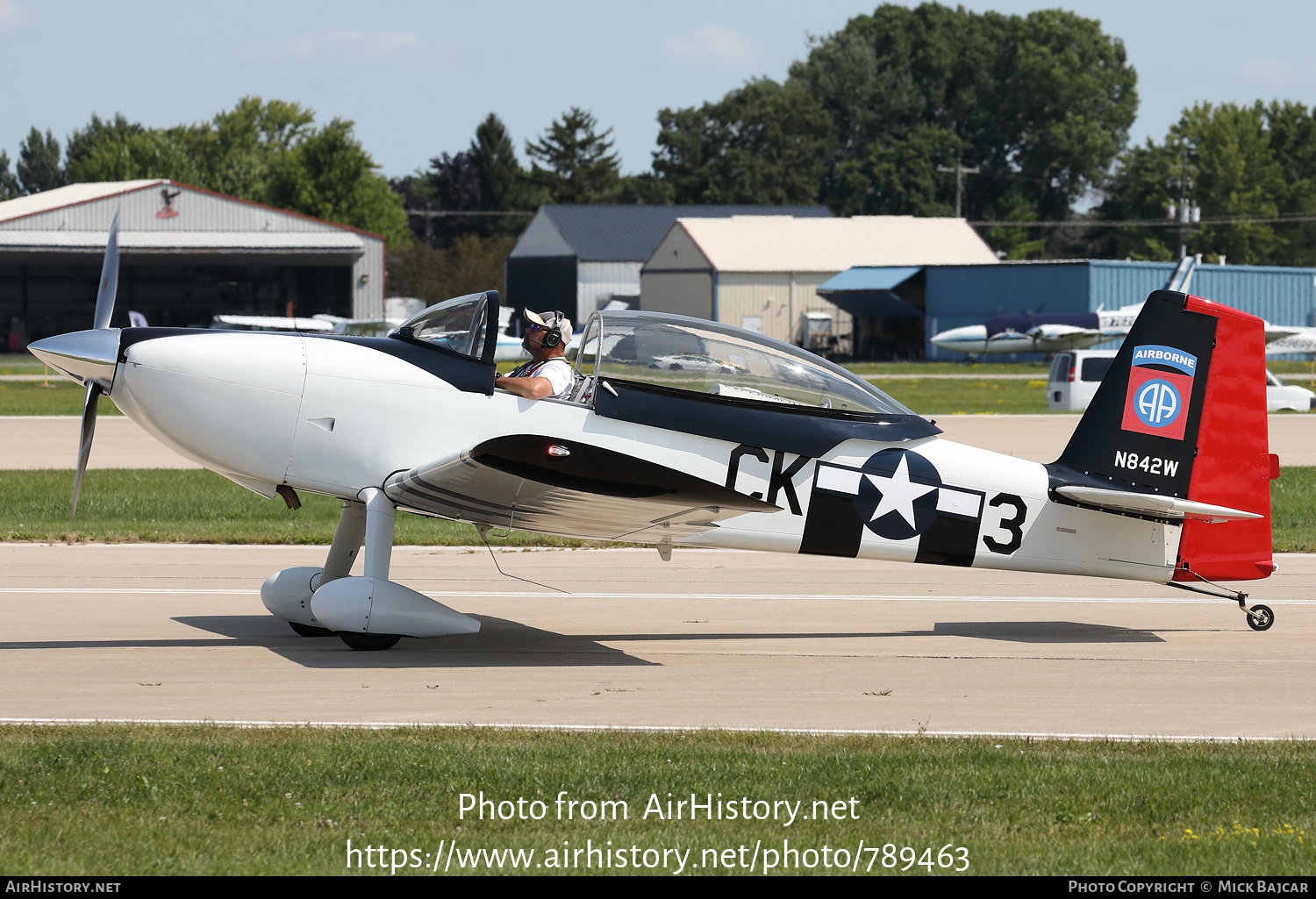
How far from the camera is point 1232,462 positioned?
880cm

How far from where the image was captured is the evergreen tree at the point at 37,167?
184 meters

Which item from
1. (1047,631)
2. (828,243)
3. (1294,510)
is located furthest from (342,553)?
(828,243)

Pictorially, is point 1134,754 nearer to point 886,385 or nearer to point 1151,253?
point 886,385

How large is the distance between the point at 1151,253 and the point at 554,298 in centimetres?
4819

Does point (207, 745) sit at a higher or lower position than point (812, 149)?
lower

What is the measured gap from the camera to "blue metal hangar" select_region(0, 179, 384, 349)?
67.7 meters

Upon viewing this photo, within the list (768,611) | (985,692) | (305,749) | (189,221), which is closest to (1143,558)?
(985,692)

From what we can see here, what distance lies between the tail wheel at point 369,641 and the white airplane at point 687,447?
0.7 inches

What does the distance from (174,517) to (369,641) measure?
277 inches

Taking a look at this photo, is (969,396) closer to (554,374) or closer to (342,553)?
(342,553)

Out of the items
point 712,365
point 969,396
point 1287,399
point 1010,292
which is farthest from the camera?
point 1010,292

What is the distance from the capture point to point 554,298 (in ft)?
274

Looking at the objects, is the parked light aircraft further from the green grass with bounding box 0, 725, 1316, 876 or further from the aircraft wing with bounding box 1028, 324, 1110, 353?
the green grass with bounding box 0, 725, 1316, 876

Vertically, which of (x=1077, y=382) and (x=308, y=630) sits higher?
(x=1077, y=382)
